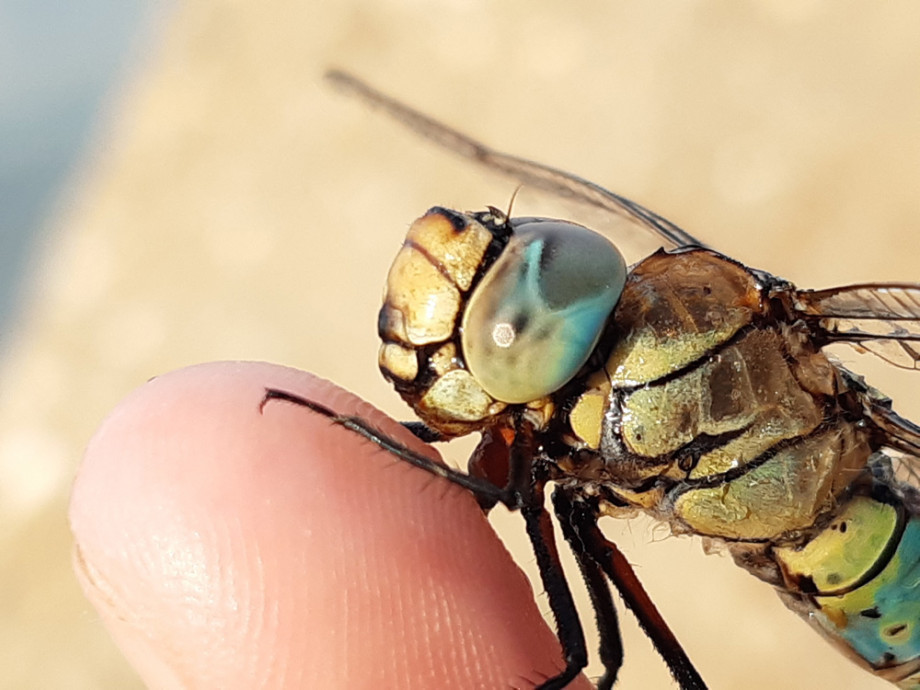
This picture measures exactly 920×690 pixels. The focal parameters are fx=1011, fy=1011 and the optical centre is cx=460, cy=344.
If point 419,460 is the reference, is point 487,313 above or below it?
above

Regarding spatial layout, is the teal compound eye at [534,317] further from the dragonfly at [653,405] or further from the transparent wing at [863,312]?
the transparent wing at [863,312]

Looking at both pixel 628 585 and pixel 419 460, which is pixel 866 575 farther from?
pixel 419 460

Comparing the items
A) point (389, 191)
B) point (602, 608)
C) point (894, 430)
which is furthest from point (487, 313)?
point (389, 191)

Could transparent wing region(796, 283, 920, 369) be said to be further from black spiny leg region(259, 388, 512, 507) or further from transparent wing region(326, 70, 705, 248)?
black spiny leg region(259, 388, 512, 507)

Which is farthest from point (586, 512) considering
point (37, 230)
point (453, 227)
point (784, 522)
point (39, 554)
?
point (37, 230)

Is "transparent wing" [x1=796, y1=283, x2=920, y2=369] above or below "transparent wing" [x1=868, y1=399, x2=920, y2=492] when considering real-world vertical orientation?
above

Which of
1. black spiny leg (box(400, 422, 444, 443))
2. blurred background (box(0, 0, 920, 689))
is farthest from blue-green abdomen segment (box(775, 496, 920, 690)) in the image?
blurred background (box(0, 0, 920, 689))
